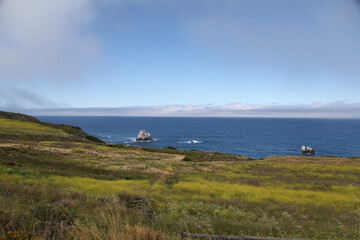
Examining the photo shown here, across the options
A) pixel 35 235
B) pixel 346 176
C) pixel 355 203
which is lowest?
pixel 346 176

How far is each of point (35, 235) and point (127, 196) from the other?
5.74 meters

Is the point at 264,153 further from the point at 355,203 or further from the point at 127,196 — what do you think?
the point at 127,196

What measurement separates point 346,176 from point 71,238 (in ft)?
109

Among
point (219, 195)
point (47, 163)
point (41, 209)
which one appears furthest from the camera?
point (47, 163)

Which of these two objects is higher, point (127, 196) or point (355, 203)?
point (127, 196)

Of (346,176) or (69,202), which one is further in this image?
(346,176)

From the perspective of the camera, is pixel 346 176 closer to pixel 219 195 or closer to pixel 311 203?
pixel 311 203

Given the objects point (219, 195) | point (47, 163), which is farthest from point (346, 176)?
point (47, 163)

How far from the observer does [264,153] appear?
94.0 meters

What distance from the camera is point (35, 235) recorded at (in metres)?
4.18

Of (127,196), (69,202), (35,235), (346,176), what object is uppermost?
(35,235)

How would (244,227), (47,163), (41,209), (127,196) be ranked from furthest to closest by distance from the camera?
(47,163) < (127,196) < (244,227) < (41,209)

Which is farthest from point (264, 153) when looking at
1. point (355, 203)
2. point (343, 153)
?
point (355, 203)

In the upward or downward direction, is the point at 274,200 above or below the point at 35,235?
below
